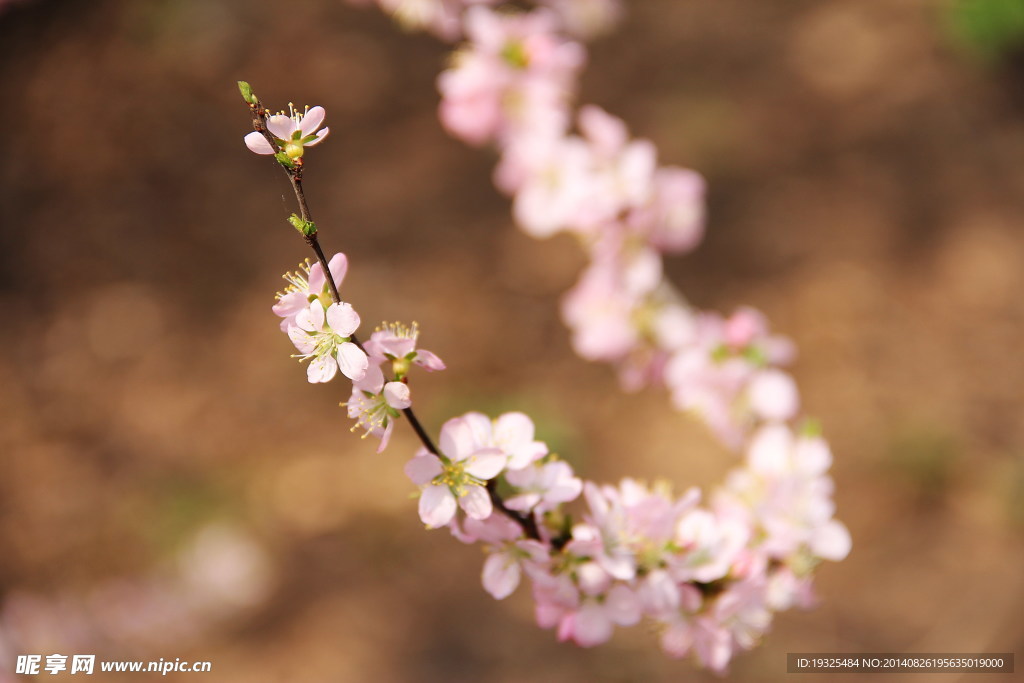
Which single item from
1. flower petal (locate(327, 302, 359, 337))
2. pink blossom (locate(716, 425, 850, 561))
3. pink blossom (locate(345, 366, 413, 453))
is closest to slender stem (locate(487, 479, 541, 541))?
pink blossom (locate(345, 366, 413, 453))

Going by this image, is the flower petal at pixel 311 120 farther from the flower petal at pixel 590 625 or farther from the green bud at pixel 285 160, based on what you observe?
the flower petal at pixel 590 625

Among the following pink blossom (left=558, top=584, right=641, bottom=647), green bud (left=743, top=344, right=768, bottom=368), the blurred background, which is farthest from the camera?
the blurred background

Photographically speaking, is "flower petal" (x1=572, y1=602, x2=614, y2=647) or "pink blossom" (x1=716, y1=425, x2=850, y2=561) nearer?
"flower petal" (x1=572, y1=602, x2=614, y2=647)

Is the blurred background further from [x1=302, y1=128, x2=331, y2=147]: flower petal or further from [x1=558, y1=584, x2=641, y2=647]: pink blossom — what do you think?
[x1=302, y1=128, x2=331, y2=147]: flower petal

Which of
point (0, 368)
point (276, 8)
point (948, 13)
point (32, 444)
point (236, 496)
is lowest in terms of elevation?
point (236, 496)

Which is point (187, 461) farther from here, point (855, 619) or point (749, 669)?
point (855, 619)

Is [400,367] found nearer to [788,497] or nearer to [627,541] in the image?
[627,541]

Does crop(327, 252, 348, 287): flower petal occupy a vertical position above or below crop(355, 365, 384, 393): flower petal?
above

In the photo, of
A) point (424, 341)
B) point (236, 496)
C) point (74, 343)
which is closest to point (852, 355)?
point (424, 341)

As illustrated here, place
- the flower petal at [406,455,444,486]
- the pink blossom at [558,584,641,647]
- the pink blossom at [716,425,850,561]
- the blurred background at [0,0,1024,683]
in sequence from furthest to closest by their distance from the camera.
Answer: the blurred background at [0,0,1024,683] → the pink blossom at [716,425,850,561] → the pink blossom at [558,584,641,647] → the flower petal at [406,455,444,486]

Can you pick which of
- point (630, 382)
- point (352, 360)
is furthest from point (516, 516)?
point (630, 382)
